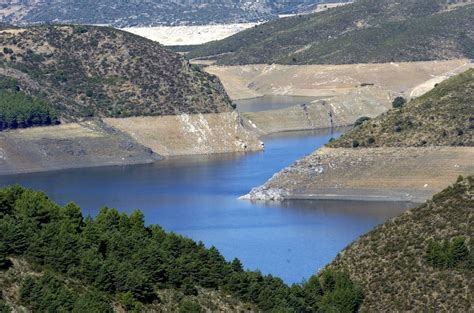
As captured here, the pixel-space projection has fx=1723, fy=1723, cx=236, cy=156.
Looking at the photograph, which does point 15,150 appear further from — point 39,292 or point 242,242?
point 39,292

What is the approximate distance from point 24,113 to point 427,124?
31722 millimetres

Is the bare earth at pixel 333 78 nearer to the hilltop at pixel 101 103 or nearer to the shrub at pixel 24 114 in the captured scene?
the hilltop at pixel 101 103

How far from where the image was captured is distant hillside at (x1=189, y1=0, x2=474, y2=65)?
17000cm

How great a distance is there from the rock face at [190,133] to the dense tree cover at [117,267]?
5981 centimetres

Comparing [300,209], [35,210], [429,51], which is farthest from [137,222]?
[429,51]

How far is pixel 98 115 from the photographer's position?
116 meters

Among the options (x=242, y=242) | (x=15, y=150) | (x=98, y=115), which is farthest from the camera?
(x=98, y=115)

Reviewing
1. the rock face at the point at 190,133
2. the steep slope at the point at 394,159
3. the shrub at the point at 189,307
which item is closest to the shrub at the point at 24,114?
the rock face at the point at 190,133

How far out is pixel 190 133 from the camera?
11300 cm

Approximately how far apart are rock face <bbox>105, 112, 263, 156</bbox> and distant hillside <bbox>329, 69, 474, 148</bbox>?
20.5m

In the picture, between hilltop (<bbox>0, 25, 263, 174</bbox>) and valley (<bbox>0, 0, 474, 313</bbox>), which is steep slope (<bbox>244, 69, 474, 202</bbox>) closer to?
valley (<bbox>0, 0, 474, 313</bbox>)

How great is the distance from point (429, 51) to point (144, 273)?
127437 millimetres

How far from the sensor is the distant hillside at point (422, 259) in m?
46.9

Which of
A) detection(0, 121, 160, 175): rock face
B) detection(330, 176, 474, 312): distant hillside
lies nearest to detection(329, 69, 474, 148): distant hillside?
detection(0, 121, 160, 175): rock face
